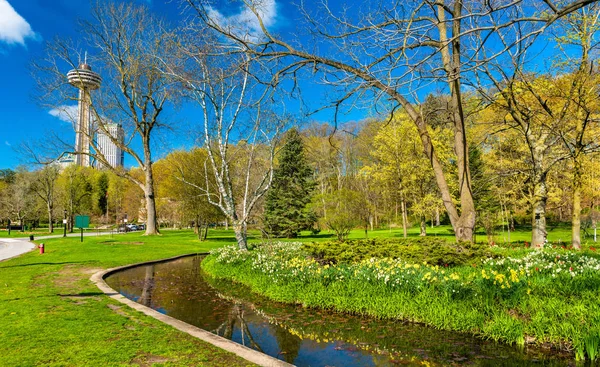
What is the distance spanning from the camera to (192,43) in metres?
7.79

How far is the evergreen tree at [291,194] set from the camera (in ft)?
116

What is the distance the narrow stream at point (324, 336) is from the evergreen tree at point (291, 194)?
25.1 meters

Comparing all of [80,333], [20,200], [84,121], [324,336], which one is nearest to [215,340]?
[324,336]

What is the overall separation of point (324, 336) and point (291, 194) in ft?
97.8

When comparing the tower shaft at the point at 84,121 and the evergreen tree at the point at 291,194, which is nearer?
the tower shaft at the point at 84,121

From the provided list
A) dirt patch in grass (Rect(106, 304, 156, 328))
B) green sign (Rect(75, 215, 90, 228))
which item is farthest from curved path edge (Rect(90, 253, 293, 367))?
green sign (Rect(75, 215, 90, 228))

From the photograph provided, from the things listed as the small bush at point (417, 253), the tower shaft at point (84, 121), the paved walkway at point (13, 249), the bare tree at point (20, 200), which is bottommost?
the paved walkway at point (13, 249)

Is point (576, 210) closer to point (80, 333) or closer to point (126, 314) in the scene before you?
point (126, 314)

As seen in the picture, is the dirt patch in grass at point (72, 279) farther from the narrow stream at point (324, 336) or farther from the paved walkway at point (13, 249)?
the paved walkway at point (13, 249)

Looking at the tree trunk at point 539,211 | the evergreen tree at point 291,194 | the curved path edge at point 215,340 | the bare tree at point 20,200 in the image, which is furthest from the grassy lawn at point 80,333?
the bare tree at point 20,200

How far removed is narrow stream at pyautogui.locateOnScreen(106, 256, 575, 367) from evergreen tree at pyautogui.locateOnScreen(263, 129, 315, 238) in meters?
25.1

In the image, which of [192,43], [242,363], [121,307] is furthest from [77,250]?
[242,363]

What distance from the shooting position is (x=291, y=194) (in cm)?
3606

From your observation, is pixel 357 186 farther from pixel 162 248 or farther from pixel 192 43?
pixel 192 43
